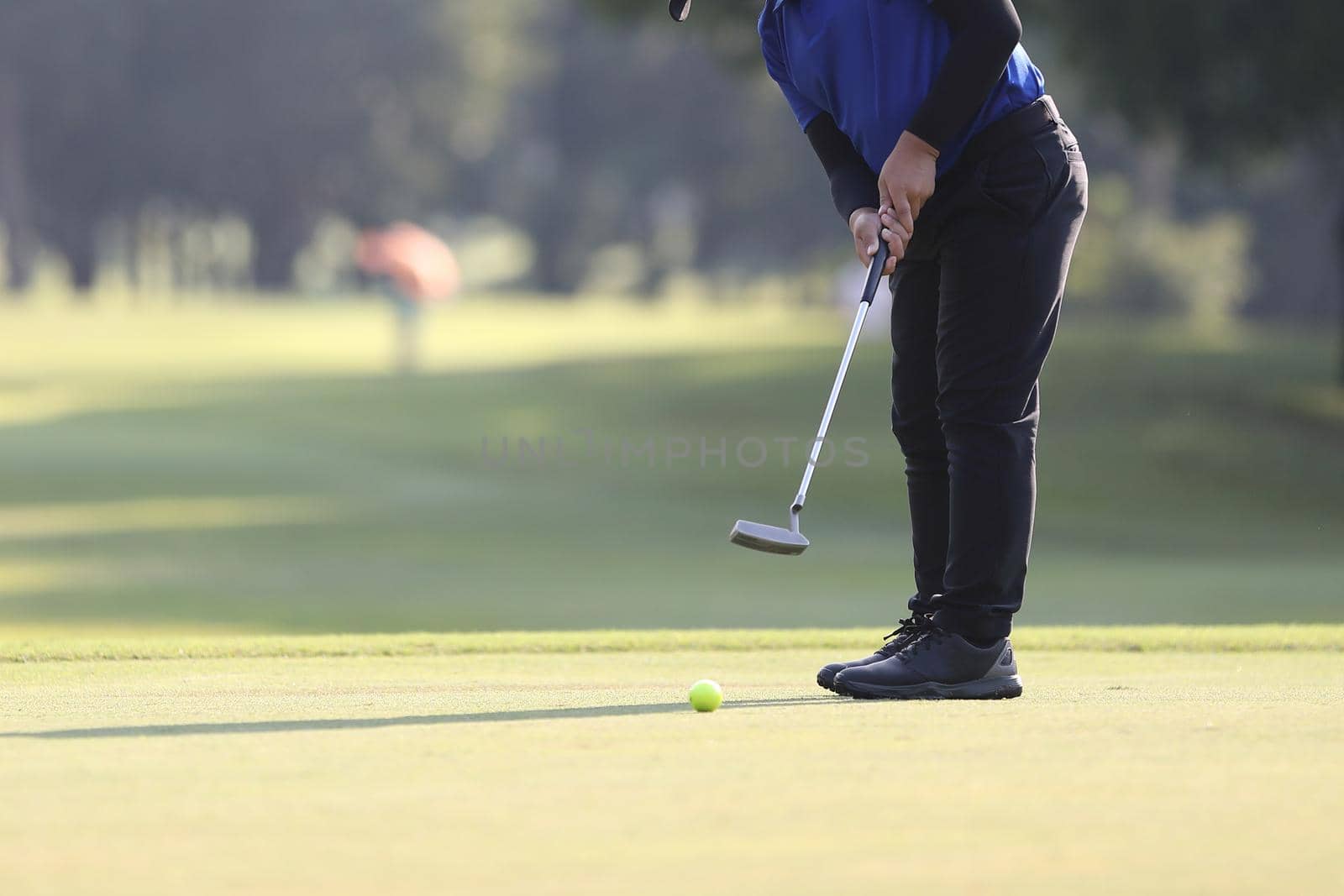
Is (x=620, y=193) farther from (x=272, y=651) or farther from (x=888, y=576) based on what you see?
(x=272, y=651)

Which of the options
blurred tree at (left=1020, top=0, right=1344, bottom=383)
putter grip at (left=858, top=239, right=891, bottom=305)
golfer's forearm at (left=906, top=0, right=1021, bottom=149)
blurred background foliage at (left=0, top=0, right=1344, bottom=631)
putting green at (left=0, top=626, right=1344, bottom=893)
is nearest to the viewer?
putting green at (left=0, top=626, right=1344, bottom=893)

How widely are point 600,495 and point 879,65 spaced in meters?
14.4

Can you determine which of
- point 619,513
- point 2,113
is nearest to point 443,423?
point 619,513

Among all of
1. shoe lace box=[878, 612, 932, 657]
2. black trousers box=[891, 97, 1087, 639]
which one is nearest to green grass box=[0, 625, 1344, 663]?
shoe lace box=[878, 612, 932, 657]

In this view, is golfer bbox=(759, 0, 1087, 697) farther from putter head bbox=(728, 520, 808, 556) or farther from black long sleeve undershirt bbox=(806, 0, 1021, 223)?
putter head bbox=(728, 520, 808, 556)

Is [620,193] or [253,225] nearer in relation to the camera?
[253,225]

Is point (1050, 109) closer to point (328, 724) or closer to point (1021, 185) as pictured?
point (1021, 185)

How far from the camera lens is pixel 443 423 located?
25344 mm

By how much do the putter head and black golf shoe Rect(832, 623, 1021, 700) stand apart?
284mm

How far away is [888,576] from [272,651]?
7843mm

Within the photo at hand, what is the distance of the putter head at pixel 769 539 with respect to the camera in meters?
4.79

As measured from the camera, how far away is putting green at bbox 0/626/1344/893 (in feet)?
9.18

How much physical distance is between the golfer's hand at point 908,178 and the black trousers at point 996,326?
118mm

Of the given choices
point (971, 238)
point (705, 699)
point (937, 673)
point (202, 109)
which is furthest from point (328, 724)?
point (202, 109)
